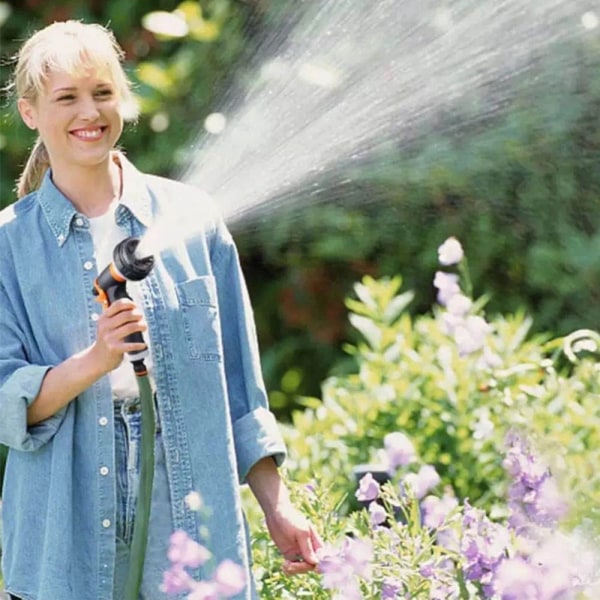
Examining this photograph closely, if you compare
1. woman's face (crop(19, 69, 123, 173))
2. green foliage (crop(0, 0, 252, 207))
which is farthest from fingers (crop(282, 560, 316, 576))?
green foliage (crop(0, 0, 252, 207))

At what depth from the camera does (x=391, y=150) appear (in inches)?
170

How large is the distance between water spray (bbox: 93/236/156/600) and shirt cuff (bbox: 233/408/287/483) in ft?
0.77

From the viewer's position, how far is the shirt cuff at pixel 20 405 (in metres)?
2.39

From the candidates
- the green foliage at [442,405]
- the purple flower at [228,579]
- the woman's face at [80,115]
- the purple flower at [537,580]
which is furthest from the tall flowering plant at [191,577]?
the green foliage at [442,405]

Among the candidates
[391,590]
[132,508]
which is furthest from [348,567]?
[132,508]

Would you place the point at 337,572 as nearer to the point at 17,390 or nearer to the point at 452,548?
the point at 452,548

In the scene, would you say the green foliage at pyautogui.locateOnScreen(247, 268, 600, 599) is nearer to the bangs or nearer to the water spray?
the water spray

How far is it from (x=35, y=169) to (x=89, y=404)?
427mm

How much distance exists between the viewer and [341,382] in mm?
4023

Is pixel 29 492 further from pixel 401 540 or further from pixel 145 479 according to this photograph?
pixel 401 540

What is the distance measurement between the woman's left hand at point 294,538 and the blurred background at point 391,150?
4.62 feet

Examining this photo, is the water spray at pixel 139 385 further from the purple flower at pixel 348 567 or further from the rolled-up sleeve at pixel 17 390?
the purple flower at pixel 348 567

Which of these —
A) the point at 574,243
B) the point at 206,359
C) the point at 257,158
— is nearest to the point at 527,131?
the point at 574,243

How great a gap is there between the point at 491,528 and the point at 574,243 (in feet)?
6.20
